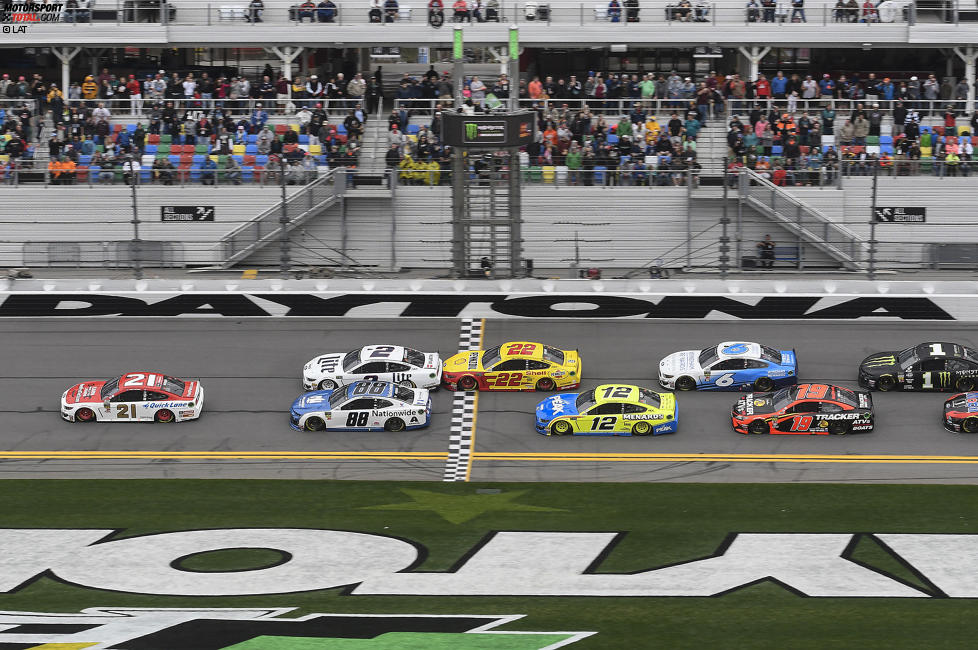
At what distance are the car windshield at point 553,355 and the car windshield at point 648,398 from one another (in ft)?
8.08

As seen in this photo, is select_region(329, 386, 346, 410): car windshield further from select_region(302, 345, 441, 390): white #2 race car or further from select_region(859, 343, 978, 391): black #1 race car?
select_region(859, 343, 978, 391): black #1 race car

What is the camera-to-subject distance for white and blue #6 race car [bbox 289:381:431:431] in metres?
27.4

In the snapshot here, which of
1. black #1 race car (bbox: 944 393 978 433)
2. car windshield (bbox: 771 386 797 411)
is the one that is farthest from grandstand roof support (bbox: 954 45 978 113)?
car windshield (bbox: 771 386 797 411)

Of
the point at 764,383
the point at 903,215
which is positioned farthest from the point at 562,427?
the point at 903,215

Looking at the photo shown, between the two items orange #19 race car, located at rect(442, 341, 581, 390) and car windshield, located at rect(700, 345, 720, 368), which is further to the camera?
orange #19 race car, located at rect(442, 341, 581, 390)

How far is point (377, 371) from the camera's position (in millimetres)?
29047

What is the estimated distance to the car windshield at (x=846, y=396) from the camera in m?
26.9

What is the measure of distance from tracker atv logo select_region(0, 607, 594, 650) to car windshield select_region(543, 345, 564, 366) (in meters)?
10.4

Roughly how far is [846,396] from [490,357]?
7183 millimetres

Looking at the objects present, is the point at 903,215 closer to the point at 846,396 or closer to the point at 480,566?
the point at 846,396

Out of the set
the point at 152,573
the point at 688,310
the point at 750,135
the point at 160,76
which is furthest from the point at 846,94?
the point at 152,573

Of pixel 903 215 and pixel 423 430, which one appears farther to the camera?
pixel 903 215

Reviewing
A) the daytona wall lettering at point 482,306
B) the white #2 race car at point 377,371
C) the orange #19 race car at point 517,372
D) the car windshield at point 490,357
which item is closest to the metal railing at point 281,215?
the daytona wall lettering at point 482,306

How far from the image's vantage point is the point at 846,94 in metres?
40.7
